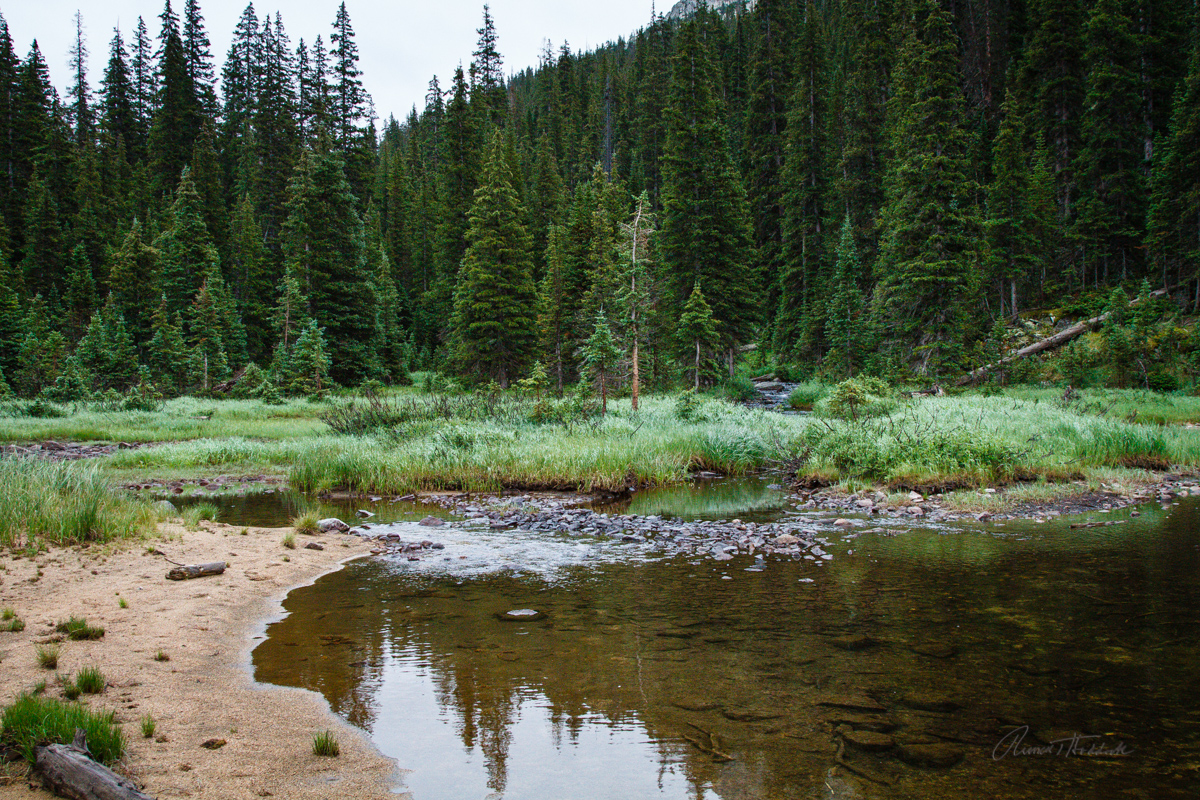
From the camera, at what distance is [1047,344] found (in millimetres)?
30578

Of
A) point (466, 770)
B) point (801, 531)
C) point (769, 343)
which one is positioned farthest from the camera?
point (769, 343)

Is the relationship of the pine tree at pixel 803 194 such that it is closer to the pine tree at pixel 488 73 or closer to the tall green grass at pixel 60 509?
the pine tree at pixel 488 73

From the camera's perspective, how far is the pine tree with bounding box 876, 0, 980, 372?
27.6 metres

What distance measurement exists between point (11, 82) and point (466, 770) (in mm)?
81590

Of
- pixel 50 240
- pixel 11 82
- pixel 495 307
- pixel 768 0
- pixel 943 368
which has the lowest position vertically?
pixel 943 368

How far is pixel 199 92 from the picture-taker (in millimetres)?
64938

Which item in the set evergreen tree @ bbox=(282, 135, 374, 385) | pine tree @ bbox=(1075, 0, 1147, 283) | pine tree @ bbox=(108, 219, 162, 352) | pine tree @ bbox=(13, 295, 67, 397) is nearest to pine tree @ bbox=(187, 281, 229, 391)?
evergreen tree @ bbox=(282, 135, 374, 385)

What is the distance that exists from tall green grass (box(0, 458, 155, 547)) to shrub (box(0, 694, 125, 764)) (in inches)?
224

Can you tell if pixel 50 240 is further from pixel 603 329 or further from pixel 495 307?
pixel 603 329

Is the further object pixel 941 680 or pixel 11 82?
pixel 11 82

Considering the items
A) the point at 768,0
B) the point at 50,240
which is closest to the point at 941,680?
the point at 50,240

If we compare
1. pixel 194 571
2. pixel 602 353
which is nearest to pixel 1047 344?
pixel 602 353

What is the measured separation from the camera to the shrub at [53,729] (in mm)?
3236

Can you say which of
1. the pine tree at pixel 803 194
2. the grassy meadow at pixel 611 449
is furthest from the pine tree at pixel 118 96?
the pine tree at pixel 803 194
